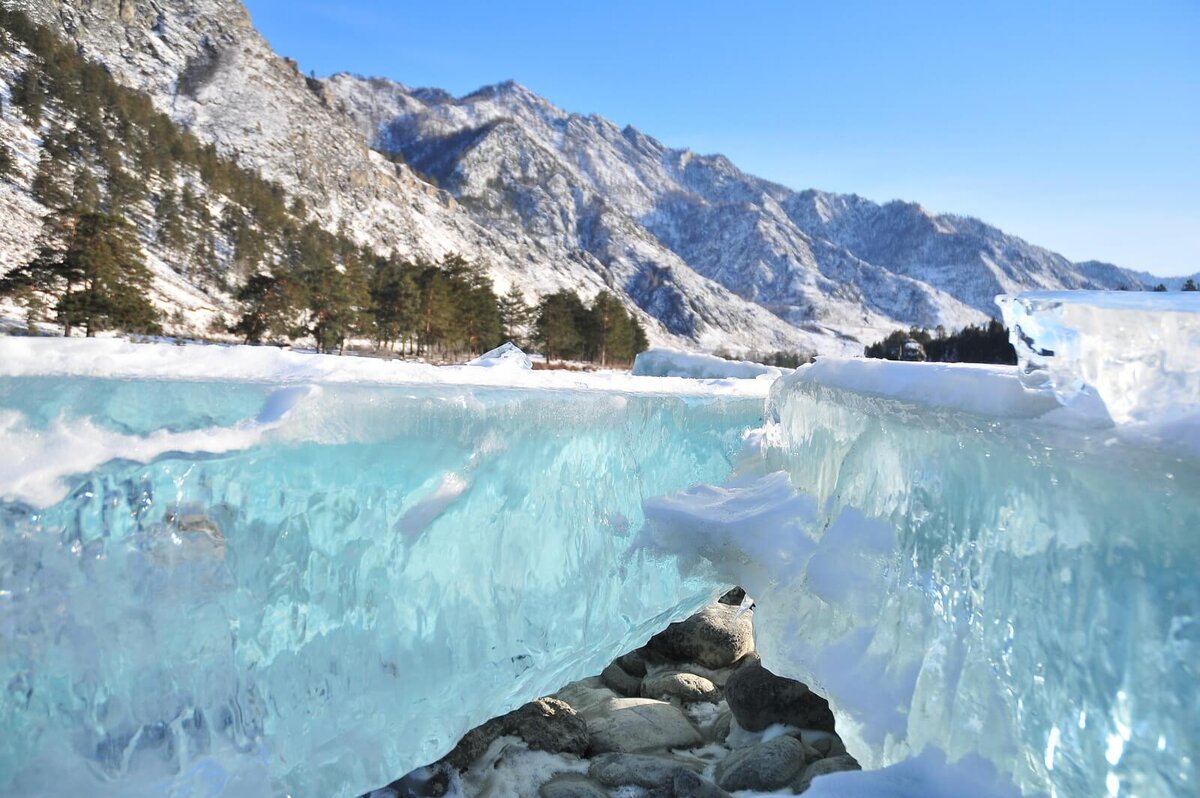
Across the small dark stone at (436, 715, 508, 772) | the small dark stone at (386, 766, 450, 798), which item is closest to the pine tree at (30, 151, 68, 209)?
the small dark stone at (436, 715, 508, 772)

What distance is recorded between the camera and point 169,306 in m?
49.8

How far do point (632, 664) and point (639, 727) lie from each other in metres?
1.77

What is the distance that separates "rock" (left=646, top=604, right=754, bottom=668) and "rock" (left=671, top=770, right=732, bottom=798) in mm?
2804

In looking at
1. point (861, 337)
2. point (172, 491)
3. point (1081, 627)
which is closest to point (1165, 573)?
point (1081, 627)

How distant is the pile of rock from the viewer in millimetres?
5137

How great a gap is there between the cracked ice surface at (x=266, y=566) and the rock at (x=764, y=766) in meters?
1.53

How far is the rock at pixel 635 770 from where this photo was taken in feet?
→ 16.9

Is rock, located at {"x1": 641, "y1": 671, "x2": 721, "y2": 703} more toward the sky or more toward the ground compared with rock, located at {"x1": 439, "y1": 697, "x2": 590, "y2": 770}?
more toward the ground

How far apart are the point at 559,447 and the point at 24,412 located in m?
3.27

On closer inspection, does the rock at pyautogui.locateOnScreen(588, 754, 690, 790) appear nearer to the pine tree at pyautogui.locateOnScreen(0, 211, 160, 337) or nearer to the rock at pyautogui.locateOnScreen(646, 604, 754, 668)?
the rock at pyautogui.locateOnScreen(646, 604, 754, 668)

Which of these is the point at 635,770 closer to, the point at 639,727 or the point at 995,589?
the point at 639,727

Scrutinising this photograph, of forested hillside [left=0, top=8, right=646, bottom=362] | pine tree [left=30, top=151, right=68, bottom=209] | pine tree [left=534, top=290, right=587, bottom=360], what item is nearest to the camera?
forested hillside [left=0, top=8, right=646, bottom=362]

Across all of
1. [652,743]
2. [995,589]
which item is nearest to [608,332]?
[652,743]

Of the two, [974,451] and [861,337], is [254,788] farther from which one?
[861,337]
